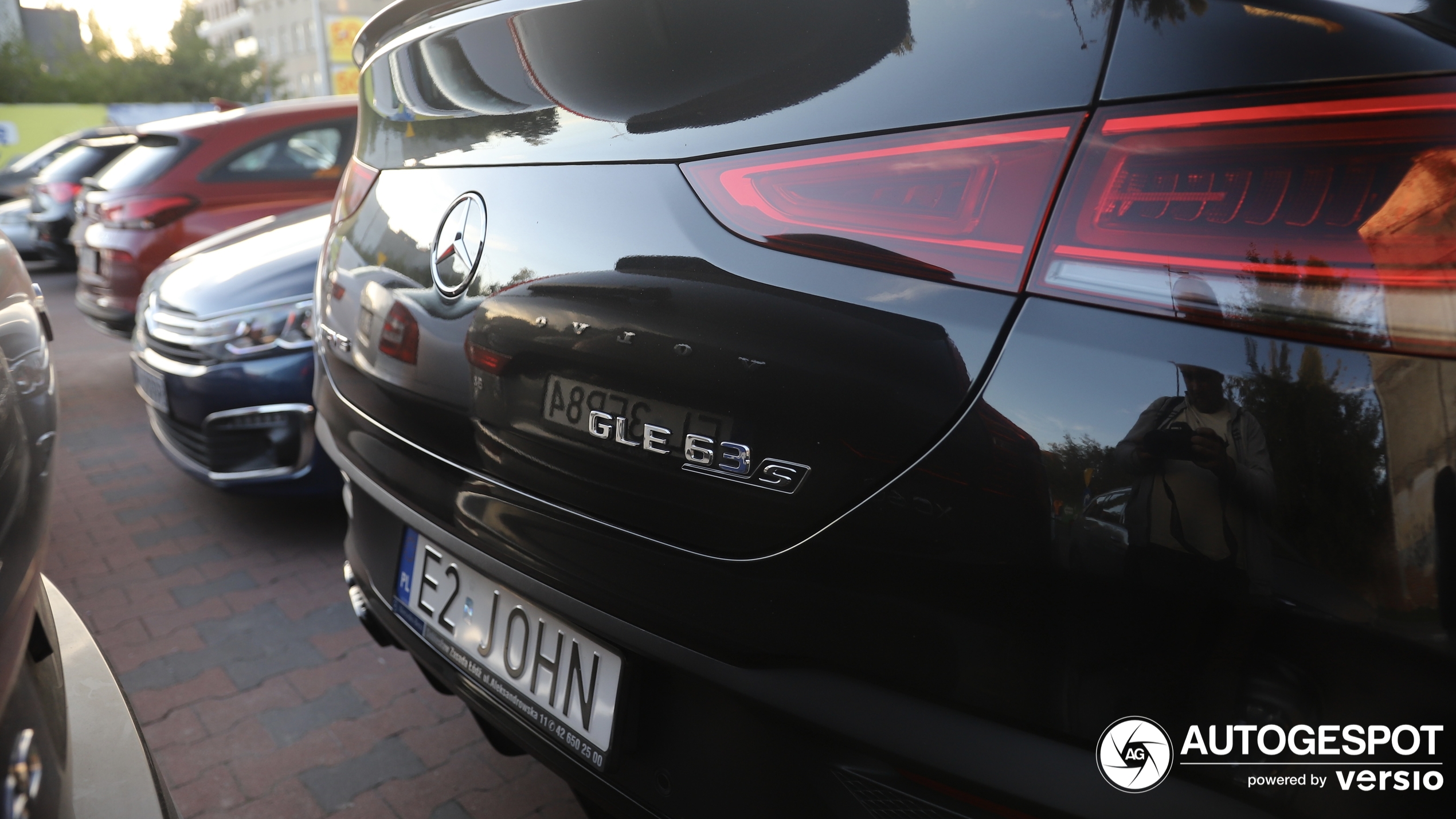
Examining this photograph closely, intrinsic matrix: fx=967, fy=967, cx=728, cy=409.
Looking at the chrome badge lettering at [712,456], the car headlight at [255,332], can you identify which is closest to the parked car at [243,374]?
the car headlight at [255,332]

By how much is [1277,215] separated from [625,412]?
2.33ft

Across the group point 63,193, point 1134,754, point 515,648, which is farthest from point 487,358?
point 63,193

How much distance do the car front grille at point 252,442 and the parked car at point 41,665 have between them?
6.90 ft

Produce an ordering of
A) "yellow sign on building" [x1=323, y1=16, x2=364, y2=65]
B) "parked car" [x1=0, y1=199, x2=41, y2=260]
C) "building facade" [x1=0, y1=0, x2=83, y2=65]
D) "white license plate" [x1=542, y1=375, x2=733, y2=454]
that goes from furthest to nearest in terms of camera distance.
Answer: "yellow sign on building" [x1=323, y1=16, x2=364, y2=65] → "building facade" [x1=0, y1=0, x2=83, y2=65] → "parked car" [x1=0, y1=199, x2=41, y2=260] → "white license plate" [x1=542, y1=375, x2=733, y2=454]

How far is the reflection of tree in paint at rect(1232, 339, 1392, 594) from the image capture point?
0.77 meters

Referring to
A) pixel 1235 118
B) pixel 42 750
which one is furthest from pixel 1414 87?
pixel 42 750

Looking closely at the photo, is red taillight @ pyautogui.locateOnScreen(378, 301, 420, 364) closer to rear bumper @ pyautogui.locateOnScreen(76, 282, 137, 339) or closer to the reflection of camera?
the reflection of camera

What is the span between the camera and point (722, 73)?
117 cm

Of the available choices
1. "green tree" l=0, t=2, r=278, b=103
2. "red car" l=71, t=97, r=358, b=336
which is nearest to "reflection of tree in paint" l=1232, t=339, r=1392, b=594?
"red car" l=71, t=97, r=358, b=336

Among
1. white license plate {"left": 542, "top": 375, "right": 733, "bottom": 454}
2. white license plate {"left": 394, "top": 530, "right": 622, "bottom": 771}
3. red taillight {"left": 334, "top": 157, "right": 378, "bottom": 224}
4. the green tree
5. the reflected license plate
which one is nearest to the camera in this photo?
white license plate {"left": 542, "top": 375, "right": 733, "bottom": 454}

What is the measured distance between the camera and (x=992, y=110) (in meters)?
0.94

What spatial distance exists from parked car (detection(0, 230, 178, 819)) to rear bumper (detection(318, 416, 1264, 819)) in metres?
0.49

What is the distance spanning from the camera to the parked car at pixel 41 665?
877 millimetres

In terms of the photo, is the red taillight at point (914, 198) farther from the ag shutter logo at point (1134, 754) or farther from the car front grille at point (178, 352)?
the car front grille at point (178, 352)
